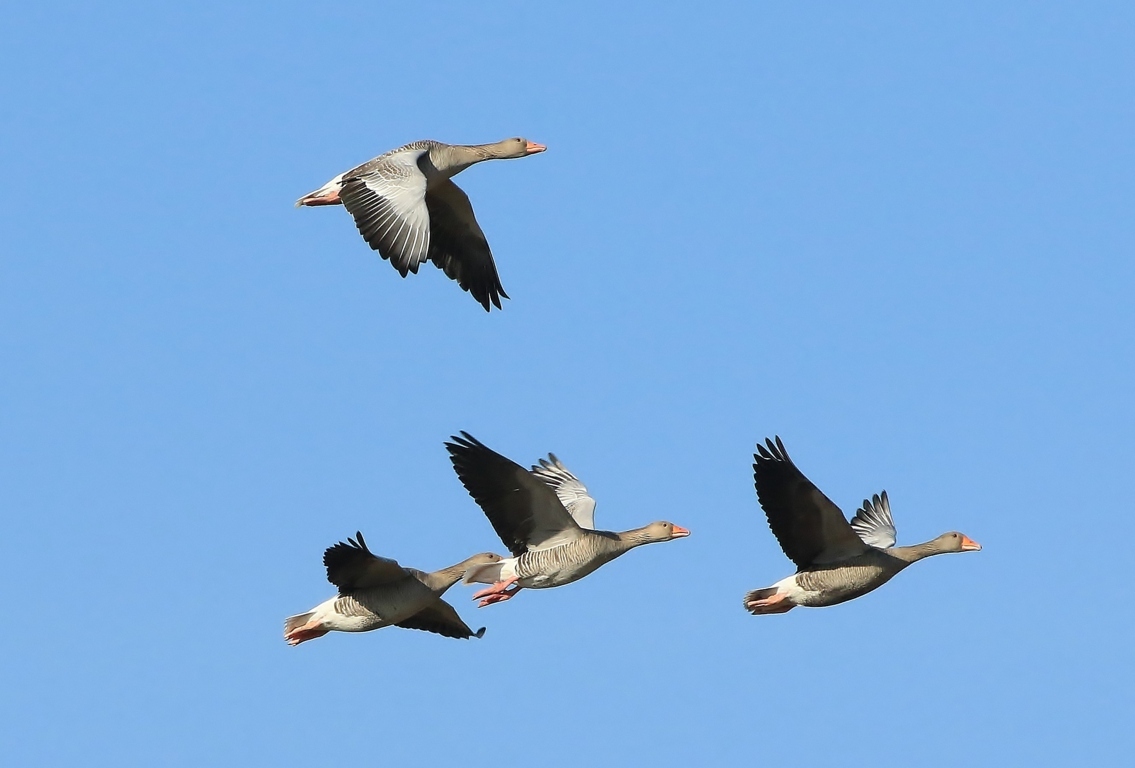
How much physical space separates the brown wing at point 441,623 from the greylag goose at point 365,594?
4.04ft

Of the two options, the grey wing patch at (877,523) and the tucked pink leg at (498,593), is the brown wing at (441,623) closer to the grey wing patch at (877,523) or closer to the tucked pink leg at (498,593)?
the tucked pink leg at (498,593)

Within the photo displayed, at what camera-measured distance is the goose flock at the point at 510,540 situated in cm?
1872

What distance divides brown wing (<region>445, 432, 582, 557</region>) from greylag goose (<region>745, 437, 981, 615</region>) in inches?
81.6

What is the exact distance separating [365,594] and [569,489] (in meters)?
4.62

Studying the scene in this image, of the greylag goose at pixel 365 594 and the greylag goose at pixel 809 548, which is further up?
the greylag goose at pixel 365 594

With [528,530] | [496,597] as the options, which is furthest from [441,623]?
[528,530]

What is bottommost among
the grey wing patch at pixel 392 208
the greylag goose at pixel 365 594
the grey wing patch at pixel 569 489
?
the greylag goose at pixel 365 594

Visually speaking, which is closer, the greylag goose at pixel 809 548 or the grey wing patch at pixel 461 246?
the greylag goose at pixel 809 548

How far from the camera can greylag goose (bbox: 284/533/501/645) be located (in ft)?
61.0

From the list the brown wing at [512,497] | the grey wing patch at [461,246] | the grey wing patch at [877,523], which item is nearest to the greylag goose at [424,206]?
the grey wing patch at [461,246]

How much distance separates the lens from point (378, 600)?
754 inches

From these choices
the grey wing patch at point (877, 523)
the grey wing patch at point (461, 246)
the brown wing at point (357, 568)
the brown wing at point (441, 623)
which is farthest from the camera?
the grey wing patch at point (877, 523)

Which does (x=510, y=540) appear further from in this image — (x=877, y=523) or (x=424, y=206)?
(x=877, y=523)

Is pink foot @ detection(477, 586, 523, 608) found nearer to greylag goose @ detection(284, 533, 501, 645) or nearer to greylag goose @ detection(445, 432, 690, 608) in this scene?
greylag goose @ detection(445, 432, 690, 608)
